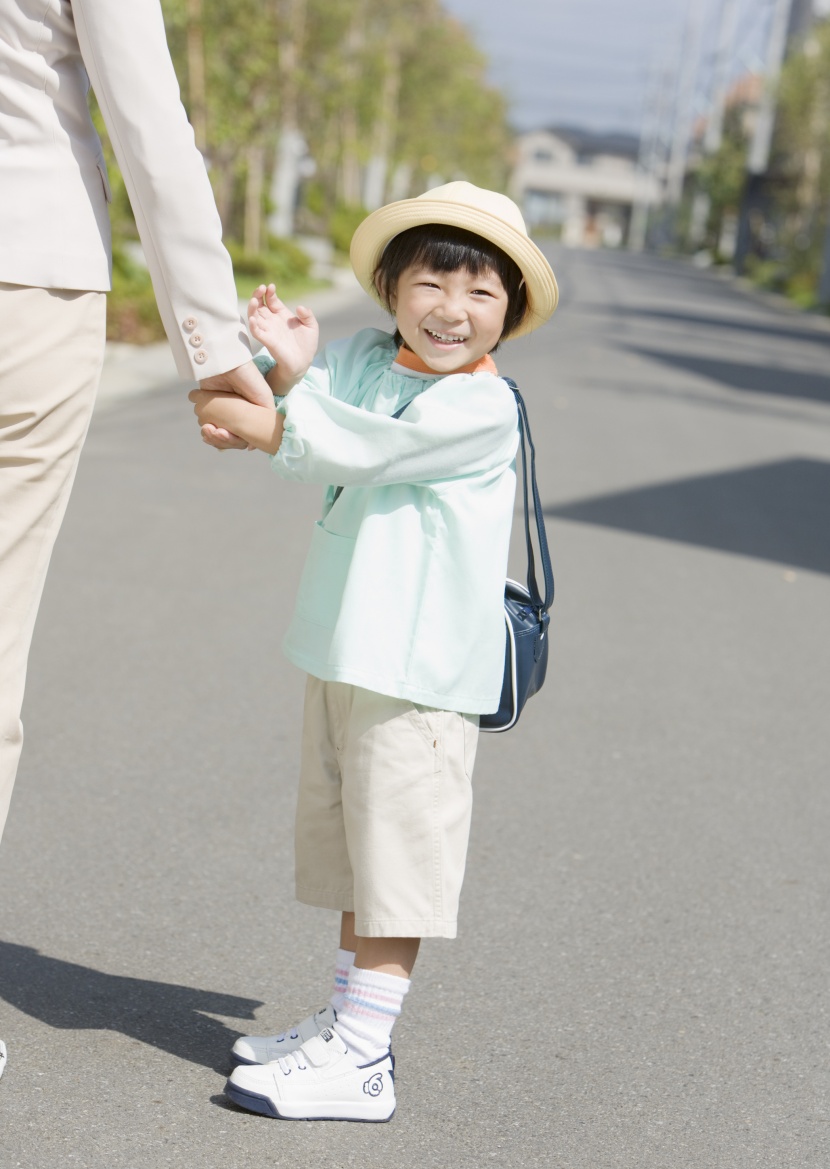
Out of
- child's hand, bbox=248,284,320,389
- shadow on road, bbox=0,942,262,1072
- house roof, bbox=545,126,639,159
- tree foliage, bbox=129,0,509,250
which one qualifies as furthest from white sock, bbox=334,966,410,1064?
house roof, bbox=545,126,639,159

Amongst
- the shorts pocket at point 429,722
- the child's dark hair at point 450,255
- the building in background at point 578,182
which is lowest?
the building in background at point 578,182

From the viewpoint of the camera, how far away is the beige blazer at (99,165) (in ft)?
7.29

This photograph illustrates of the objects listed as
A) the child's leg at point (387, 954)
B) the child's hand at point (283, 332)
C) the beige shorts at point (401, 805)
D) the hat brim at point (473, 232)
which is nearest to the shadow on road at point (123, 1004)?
the child's leg at point (387, 954)

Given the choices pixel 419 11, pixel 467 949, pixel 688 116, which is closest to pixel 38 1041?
pixel 467 949

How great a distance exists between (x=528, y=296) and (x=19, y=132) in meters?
0.84

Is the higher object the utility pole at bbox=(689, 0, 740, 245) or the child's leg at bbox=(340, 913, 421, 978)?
the child's leg at bbox=(340, 913, 421, 978)

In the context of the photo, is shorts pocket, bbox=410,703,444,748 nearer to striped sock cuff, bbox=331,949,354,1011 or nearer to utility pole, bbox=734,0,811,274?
striped sock cuff, bbox=331,949,354,1011

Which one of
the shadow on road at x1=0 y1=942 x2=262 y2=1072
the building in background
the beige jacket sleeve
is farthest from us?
the building in background

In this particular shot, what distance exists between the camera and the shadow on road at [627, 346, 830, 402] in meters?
18.4

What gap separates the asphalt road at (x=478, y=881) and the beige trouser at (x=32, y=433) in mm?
710

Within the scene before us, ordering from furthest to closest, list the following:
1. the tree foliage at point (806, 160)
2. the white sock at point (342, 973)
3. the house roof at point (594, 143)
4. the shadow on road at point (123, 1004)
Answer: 1. the house roof at point (594, 143)
2. the tree foliage at point (806, 160)
3. the shadow on road at point (123, 1004)
4. the white sock at point (342, 973)

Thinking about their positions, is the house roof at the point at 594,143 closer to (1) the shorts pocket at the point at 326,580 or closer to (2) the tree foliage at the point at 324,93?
(2) the tree foliage at the point at 324,93

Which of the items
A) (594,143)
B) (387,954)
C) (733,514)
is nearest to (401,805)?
(387,954)

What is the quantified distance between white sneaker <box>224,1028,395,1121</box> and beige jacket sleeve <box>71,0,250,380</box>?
1.11 metres
